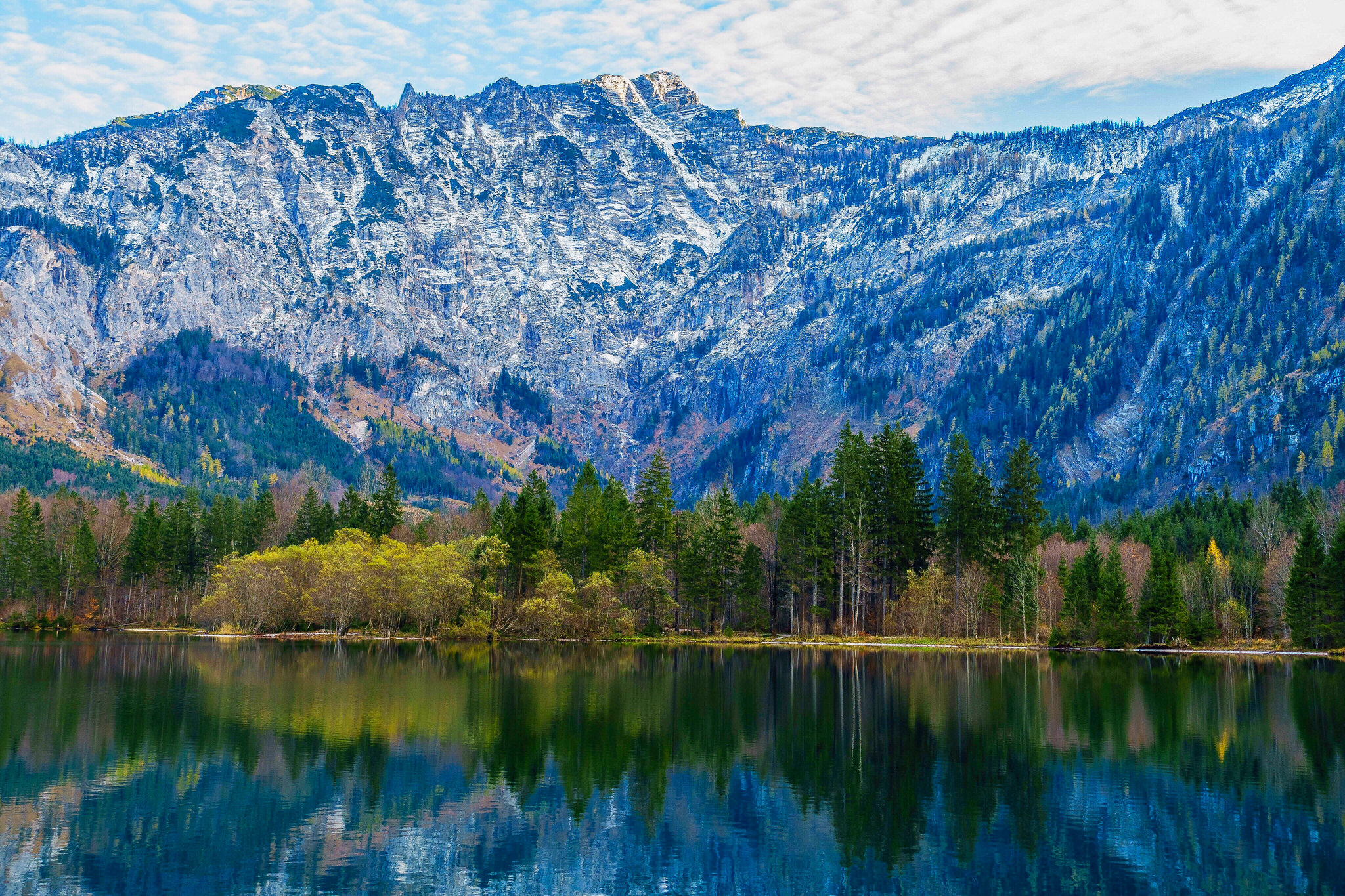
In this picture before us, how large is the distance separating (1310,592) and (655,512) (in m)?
63.0

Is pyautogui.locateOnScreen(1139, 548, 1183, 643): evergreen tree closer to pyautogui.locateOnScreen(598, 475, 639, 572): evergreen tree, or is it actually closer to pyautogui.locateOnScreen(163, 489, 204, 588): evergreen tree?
pyautogui.locateOnScreen(598, 475, 639, 572): evergreen tree

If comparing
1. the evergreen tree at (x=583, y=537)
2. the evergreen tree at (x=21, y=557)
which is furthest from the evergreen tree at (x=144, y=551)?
the evergreen tree at (x=583, y=537)

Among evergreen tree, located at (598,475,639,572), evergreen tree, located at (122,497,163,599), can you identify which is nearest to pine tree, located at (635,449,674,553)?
evergreen tree, located at (598,475,639,572)

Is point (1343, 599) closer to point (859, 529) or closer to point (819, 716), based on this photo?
point (859, 529)

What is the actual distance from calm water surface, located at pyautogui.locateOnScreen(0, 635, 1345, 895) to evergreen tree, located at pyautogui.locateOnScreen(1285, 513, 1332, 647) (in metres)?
37.1

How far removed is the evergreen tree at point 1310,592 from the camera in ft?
296

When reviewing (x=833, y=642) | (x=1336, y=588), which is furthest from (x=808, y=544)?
(x=1336, y=588)

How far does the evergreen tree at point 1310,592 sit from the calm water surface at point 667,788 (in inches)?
1460

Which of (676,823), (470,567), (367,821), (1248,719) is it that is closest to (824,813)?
(676,823)

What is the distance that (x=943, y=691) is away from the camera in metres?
54.4

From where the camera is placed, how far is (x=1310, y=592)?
91.8 metres

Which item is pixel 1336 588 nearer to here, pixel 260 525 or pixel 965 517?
pixel 965 517

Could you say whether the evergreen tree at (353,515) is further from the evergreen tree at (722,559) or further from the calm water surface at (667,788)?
the calm water surface at (667,788)

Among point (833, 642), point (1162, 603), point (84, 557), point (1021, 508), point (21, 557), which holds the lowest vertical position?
point (833, 642)
